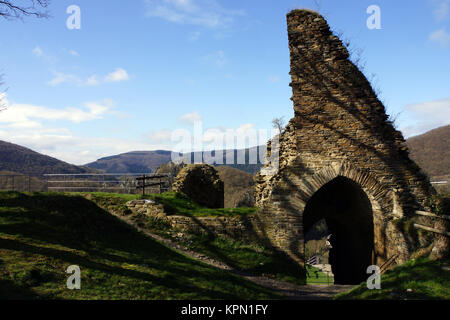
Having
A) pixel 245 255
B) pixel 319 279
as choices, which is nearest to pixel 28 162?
pixel 319 279

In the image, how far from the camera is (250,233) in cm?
1194

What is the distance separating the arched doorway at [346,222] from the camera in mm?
12586

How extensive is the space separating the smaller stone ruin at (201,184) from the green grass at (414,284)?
36.1 feet

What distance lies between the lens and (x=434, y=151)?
8794cm

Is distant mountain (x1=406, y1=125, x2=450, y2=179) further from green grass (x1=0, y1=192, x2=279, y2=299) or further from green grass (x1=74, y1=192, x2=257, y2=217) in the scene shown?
green grass (x1=0, y1=192, x2=279, y2=299)

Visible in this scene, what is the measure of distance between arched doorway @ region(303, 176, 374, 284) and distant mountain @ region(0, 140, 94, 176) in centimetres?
6274

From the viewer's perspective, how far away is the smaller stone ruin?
1822 cm

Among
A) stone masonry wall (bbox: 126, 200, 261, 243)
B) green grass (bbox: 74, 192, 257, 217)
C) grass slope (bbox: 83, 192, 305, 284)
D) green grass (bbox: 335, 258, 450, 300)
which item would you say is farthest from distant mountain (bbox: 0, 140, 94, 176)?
green grass (bbox: 335, 258, 450, 300)

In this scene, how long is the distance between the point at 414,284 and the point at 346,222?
7755 mm

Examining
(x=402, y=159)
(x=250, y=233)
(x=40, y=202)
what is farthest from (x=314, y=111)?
(x=40, y=202)

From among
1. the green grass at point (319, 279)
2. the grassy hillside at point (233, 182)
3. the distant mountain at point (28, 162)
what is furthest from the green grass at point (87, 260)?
the distant mountain at point (28, 162)
